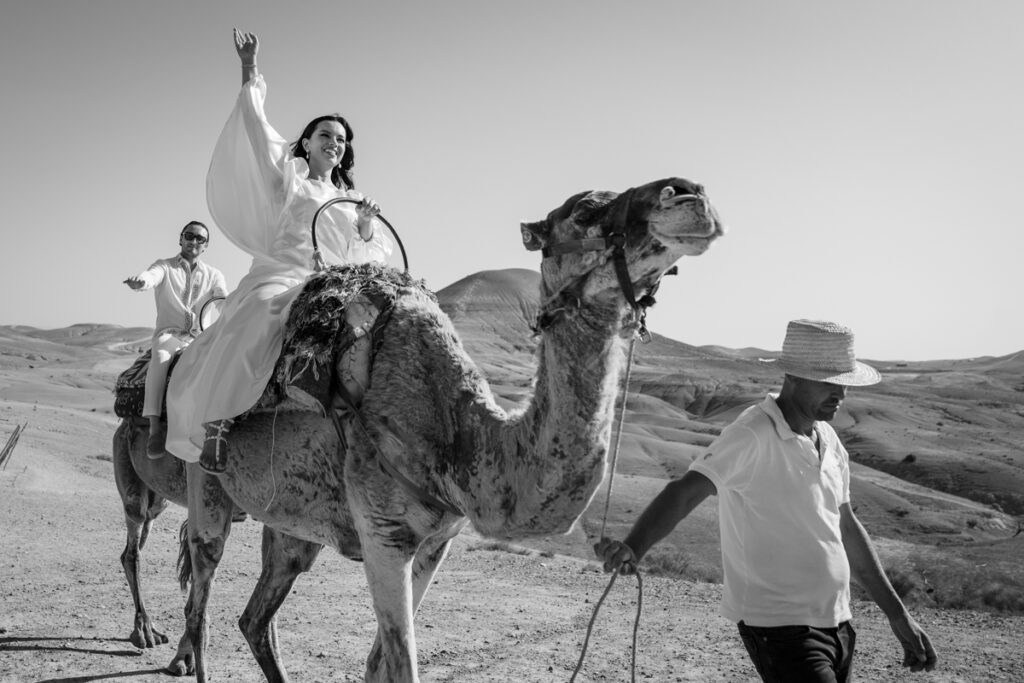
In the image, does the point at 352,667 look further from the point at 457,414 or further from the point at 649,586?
the point at 649,586

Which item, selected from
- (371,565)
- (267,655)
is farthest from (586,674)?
(371,565)

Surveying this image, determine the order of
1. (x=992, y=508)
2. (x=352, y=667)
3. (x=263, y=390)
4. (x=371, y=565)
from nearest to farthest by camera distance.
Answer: (x=371, y=565) → (x=263, y=390) → (x=352, y=667) → (x=992, y=508)

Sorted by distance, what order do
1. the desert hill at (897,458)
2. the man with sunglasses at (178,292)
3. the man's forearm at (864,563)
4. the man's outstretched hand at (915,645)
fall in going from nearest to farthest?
the man's outstretched hand at (915,645) < the man's forearm at (864,563) < the man with sunglasses at (178,292) < the desert hill at (897,458)

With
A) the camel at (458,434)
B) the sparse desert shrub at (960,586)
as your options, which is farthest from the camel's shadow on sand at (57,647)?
the sparse desert shrub at (960,586)

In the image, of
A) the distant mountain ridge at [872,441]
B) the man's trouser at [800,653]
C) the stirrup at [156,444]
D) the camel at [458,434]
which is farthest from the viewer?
the distant mountain ridge at [872,441]

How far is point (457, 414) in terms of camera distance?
4297 mm

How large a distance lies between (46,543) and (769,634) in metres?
11.3

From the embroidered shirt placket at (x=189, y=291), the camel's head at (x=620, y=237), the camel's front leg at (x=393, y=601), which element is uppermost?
the camel's head at (x=620, y=237)

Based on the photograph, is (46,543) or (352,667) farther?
Result: (46,543)

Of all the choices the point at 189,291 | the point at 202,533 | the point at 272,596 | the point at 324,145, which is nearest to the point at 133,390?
the point at 189,291

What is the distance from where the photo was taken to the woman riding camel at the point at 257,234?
5.07m

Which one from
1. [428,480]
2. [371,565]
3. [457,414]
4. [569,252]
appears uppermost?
[569,252]

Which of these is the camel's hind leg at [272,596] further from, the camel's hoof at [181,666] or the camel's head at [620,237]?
the camel's head at [620,237]

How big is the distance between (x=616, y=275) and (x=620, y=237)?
163 mm
